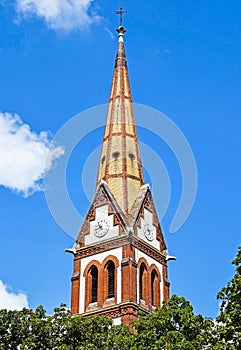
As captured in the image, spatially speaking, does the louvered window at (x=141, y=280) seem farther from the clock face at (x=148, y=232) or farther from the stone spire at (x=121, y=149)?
the stone spire at (x=121, y=149)

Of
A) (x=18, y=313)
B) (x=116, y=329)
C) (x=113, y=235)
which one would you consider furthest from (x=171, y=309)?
(x=113, y=235)

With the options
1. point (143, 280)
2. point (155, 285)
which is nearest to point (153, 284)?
point (155, 285)

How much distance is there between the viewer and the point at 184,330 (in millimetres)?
27453

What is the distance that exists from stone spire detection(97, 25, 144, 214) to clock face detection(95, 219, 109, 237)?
162 centimetres

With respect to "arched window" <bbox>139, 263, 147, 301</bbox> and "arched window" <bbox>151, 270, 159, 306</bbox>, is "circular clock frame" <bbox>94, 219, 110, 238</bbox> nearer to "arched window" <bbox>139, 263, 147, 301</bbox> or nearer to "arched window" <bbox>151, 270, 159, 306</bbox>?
"arched window" <bbox>139, 263, 147, 301</bbox>

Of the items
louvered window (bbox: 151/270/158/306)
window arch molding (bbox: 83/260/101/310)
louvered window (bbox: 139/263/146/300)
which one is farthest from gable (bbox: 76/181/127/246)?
louvered window (bbox: 151/270/158/306)

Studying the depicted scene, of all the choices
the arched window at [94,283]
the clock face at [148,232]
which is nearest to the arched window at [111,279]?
the arched window at [94,283]

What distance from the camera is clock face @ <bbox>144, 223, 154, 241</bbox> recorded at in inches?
2005

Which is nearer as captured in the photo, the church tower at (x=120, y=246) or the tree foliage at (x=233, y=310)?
the tree foliage at (x=233, y=310)

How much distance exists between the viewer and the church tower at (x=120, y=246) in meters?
47.1

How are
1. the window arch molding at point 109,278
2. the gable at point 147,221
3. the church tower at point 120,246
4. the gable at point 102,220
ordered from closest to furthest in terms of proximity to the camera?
1. the church tower at point 120,246
2. the window arch molding at point 109,278
3. the gable at point 102,220
4. the gable at point 147,221

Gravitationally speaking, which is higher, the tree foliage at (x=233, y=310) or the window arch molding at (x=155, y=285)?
the window arch molding at (x=155, y=285)

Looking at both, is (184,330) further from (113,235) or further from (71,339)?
(113,235)

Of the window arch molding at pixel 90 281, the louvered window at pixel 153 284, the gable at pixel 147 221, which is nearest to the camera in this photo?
the window arch molding at pixel 90 281
